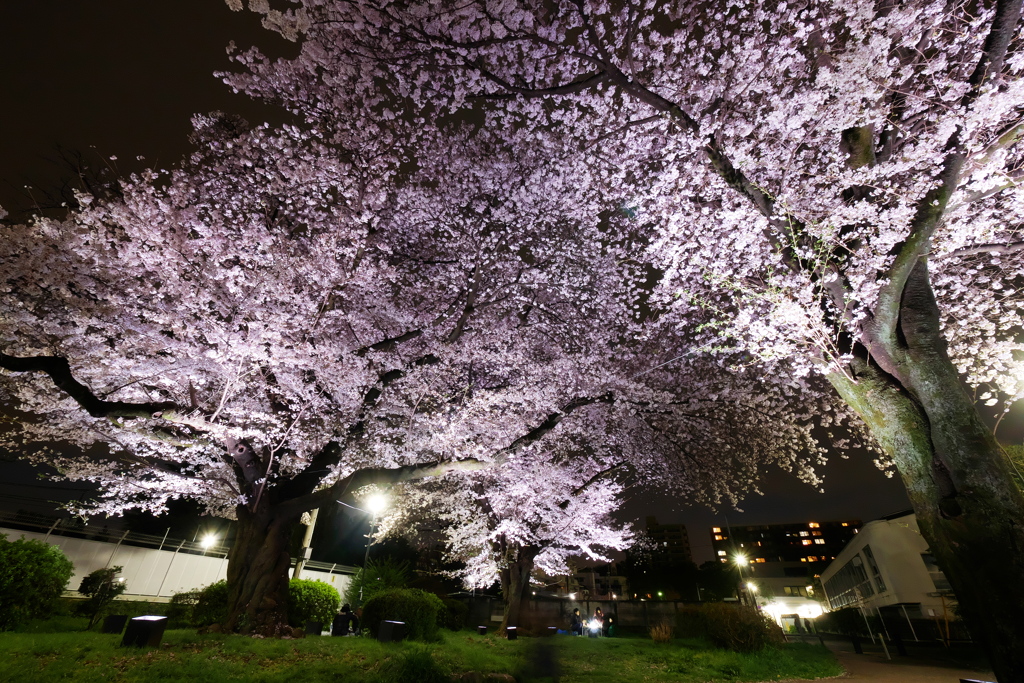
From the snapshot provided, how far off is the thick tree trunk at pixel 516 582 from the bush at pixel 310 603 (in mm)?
7230

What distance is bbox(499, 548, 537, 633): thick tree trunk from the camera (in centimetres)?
1808

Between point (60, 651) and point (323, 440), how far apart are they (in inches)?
277

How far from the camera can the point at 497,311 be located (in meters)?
15.0

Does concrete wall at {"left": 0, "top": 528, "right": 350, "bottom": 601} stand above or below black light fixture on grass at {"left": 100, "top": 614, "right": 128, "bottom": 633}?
above

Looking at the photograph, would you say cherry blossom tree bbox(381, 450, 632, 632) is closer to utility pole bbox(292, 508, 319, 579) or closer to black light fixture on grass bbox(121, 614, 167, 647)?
utility pole bbox(292, 508, 319, 579)

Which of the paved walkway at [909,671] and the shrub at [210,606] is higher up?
the shrub at [210,606]

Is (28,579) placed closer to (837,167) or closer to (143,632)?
(143,632)

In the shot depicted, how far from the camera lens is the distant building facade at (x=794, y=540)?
8738 cm

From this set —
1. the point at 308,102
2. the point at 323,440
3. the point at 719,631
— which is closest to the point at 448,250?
the point at 308,102

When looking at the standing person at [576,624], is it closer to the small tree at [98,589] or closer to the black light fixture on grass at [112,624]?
the small tree at [98,589]

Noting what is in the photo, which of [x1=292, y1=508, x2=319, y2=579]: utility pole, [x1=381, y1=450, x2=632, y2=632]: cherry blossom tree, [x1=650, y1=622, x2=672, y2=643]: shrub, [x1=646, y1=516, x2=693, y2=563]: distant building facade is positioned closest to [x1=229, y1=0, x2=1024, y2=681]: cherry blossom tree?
[x1=381, y1=450, x2=632, y2=632]: cherry blossom tree

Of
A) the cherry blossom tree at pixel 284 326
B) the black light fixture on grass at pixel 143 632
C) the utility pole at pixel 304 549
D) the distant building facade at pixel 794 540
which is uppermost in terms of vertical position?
the distant building facade at pixel 794 540

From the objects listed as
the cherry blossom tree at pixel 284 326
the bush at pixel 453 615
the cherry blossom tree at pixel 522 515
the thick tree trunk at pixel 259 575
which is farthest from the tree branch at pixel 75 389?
the bush at pixel 453 615

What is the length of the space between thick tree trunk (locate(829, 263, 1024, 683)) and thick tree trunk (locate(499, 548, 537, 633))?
1593 centimetres
